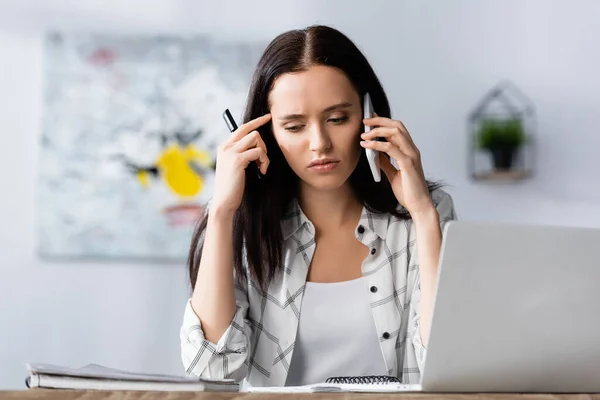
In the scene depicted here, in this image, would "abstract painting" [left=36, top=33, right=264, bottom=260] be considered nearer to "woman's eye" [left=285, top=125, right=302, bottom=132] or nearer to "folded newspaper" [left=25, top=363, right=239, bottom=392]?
"woman's eye" [left=285, top=125, right=302, bottom=132]

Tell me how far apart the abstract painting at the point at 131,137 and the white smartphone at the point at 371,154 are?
172cm

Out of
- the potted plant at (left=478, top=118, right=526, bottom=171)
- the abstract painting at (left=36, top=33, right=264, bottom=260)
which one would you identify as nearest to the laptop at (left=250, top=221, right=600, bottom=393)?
the potted plant at (left=478, top=118, right=526, bottom=171)

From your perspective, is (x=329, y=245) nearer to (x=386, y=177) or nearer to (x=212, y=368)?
(x=386, y=177)

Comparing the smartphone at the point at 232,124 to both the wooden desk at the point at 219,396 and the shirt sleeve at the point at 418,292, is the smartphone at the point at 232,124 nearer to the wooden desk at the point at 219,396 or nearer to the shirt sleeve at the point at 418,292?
the shirt sleeve at the point at 418,292

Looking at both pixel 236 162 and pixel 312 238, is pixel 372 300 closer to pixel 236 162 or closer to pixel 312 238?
pixel 312 238

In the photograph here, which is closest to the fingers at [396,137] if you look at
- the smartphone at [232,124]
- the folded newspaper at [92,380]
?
the smartphone at [232,124]

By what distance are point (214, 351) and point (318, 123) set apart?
47 centimetres

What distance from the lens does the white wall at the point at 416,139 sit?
322 cm

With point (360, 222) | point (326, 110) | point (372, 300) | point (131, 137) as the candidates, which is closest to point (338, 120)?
point (326, 110)

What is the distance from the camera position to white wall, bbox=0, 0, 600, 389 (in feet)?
10.6

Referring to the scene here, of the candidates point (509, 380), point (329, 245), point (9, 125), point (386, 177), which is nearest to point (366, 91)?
point (386, 177)

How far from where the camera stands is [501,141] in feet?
10.4

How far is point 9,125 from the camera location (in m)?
3.26

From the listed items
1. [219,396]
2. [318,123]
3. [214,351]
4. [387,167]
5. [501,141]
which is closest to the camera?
[219,396]
